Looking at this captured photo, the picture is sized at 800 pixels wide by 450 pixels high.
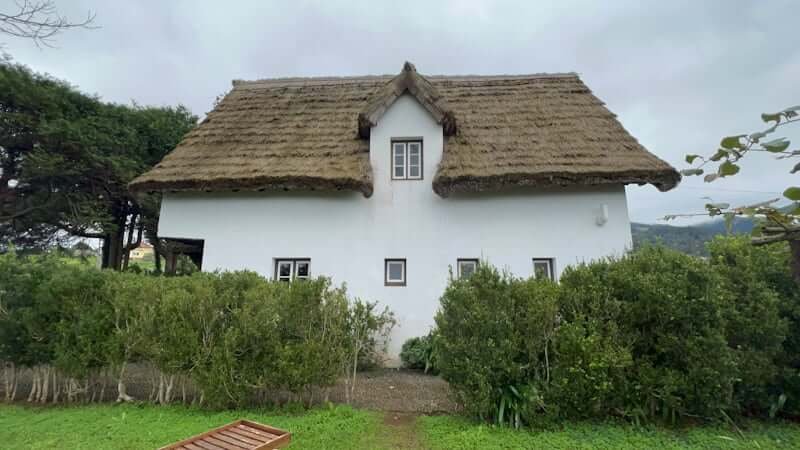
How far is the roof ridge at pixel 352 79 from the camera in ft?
34.8

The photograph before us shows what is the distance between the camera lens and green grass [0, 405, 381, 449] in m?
3.73

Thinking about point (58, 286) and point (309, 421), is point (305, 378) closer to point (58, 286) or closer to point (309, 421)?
point (309, 421)

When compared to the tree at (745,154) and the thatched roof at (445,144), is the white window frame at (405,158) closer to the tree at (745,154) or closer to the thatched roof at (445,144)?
the thatched roof at (445,144)

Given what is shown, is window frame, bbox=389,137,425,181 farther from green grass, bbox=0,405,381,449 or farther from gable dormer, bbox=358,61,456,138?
green grass, bbox=0,405,381,449

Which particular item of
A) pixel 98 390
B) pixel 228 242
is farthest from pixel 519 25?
pixel 98 390

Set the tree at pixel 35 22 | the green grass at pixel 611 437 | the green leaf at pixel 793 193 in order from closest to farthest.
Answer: the green leaf at pixel 793 193 < the tree at pixel 35 22 < the green grass at pixel 611 437

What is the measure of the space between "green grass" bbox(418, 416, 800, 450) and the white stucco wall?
3.34 m

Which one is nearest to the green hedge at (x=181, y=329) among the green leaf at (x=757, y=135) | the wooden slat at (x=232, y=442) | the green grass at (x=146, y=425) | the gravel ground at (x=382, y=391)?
the green grass at (x=146, y=425)

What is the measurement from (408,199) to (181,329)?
4.99 metres

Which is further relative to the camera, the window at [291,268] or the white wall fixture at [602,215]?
the window at [291,268]

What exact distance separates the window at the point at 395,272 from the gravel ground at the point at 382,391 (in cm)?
194

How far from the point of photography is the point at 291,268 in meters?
7.54

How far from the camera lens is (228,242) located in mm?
7508

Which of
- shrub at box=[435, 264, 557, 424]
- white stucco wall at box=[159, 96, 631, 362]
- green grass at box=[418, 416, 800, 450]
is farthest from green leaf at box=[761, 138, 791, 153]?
white stucco wall at box=[159, 96, 631, 362]
